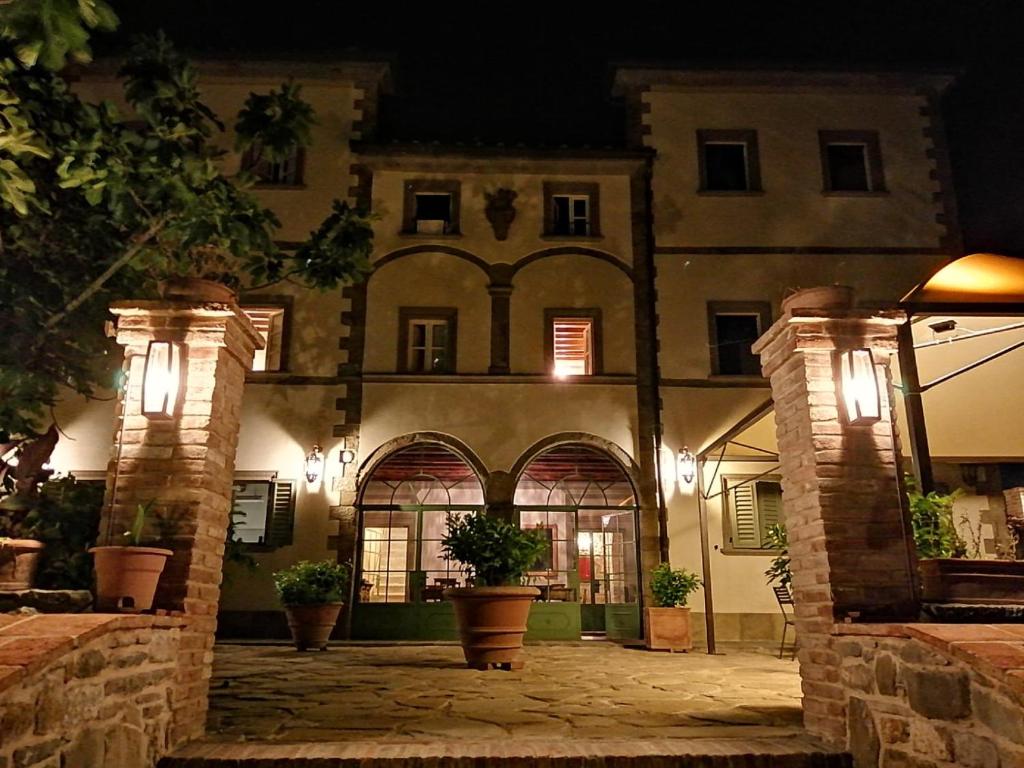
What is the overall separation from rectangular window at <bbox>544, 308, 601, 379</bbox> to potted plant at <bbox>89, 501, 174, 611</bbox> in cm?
850

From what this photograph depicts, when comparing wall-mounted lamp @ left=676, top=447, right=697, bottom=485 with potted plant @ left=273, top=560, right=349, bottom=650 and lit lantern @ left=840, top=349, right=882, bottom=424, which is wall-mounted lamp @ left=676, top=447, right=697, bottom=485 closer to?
potted plant @ left=273, top=560, right=349, bottom=650

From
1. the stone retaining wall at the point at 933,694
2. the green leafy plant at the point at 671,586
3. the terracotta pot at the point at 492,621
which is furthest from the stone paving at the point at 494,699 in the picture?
the green leafy plant at the point at 671,586

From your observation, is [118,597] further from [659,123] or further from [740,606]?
[659,123]

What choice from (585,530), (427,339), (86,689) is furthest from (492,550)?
(427,339)

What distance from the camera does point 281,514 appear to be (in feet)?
35.3

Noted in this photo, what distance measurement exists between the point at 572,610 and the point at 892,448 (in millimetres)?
7736

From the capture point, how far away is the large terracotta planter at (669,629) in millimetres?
9656

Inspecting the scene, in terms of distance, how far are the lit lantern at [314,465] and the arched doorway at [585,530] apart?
3.04 meters

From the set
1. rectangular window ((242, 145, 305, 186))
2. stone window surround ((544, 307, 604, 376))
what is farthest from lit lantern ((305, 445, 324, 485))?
rectangular window ((242, 145, 305, 186))

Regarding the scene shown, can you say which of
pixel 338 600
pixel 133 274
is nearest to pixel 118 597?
pixel 133 274

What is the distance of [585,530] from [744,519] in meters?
2.57

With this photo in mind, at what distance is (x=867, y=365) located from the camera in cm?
389

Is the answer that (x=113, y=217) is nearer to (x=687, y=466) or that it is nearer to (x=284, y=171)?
(x=284, y=171)

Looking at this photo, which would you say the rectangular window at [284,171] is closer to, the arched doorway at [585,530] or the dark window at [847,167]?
the arched doorway at [585,530]
